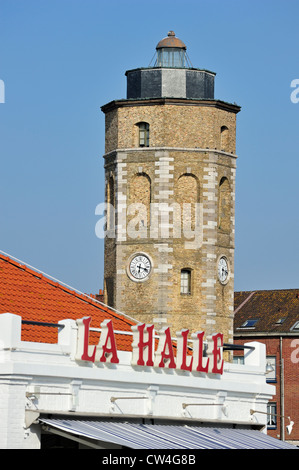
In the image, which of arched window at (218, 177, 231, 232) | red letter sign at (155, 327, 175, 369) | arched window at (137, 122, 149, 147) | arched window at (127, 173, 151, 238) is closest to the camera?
red letter sign at (155, 327, 175, 369)

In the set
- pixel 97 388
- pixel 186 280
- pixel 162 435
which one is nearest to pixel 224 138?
pixel 186 280

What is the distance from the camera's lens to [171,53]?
77.3 meters

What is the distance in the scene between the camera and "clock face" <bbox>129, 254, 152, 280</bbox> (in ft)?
244

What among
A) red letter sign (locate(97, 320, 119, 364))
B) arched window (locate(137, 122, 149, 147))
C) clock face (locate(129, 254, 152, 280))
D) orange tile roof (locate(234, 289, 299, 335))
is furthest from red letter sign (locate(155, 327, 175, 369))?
orange tile roof (locate(234, 289, 299, 335))

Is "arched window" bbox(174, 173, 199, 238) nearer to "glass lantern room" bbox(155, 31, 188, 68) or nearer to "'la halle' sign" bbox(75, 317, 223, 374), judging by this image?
"glass lantern room" bbox(155, 31, 188, 68)

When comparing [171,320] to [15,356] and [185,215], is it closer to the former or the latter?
[185,215]

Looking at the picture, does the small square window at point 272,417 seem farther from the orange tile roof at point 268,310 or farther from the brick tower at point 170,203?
the brick tower at point 170,203

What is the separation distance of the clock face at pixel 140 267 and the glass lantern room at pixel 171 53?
11.4 metres

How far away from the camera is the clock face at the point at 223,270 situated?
75.6 meters

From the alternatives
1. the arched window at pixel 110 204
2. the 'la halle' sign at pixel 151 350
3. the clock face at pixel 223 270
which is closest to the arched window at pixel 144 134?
the arched window at pixel 110 204

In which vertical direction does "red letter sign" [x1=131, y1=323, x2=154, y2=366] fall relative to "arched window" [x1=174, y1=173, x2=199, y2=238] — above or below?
below

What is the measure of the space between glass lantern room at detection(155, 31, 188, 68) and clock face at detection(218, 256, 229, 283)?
11495 millimetres

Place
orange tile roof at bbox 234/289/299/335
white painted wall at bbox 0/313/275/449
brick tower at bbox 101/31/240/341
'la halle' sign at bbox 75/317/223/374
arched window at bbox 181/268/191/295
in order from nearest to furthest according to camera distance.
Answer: white painted wall at bbox 0/313/275/449 → 'la halle' sign at bbox 75/317/223/374 → brick tower at bbox 101/31/240/341 → arched window at bbox 181/268/191/295 → orange tile roof at bbox 234/289/299/335

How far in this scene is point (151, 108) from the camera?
74.8 m
